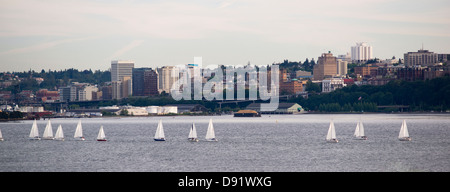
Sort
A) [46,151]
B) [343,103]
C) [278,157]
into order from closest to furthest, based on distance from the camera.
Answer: [278,157] → [46,151] → [343,103]

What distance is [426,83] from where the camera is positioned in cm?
18062

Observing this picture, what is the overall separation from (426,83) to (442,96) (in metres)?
11.1
